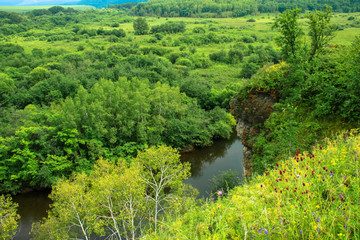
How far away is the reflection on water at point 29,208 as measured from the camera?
21366 mm

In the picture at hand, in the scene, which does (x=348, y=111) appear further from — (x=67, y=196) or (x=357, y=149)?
(x=67, y=196)

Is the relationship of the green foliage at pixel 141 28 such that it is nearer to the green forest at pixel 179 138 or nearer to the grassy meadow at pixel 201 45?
the grassy meadow at pixel 201 45

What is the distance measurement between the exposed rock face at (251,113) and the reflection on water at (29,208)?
65.6 feet

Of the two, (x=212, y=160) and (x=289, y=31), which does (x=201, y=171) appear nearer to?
(x=212, y=160)

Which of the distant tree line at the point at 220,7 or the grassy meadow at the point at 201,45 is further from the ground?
the distant tree line at the point at 220,7

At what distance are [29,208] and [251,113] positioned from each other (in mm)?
23858

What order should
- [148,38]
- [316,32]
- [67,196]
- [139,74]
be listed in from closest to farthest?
[316,32]
[67,196]
[139,74]
[148,38]

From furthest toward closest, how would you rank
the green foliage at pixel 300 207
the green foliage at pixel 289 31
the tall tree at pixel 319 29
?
the green foliage at pixel 289 31 < the tall tree at pixel 319 29 < the green foliage at pixel 300 207

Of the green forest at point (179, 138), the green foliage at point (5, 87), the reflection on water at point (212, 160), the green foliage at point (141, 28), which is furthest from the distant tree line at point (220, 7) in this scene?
the green foliage at point (5, 87)

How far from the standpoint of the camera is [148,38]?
83938 millimetres

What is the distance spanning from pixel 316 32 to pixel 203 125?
23.2m

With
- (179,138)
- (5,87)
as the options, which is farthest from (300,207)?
(5,87)

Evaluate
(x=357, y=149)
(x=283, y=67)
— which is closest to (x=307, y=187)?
(x=357, y=149)

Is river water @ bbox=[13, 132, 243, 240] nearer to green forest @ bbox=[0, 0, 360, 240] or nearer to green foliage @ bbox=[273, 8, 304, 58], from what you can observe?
green forest @ bbox=[0, 0, 360, 240]
